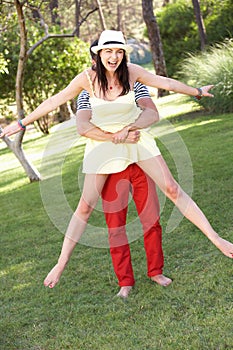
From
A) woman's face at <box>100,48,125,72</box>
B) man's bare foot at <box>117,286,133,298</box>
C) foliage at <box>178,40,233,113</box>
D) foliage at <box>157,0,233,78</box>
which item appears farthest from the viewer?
foliage at <box>157,0,233,78</box>

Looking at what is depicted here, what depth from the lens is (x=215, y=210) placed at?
21.4 feet

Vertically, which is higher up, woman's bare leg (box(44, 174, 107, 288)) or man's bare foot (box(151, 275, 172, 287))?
woman's bare leg (box(44, 174, 107, 288))

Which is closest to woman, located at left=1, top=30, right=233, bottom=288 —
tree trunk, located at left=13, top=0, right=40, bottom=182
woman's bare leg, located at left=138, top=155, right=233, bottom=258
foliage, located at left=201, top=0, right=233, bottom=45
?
woman's bare leg, located at left=138, top=155, right=233, bottom=258

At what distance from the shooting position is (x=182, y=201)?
4445mm

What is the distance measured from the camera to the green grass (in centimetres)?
398

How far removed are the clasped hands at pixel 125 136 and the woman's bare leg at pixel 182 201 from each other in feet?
0.59

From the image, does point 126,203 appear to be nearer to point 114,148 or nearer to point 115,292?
point 114,148

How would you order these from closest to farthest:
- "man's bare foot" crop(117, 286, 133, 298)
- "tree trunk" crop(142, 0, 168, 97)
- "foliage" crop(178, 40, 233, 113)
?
"man's bare foot" crop(117, 286, 133, 298)
"foliage" crop(178, 40, 233, 113)
"tree trunk" crop(142, 0, 168, 97)

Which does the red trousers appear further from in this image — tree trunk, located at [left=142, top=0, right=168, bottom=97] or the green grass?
tree trunk, located at [left=142, top=0, right=168, bottom=97]

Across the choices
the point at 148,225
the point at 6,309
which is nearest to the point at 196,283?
the point at 148,225

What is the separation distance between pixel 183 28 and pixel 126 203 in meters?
19.6

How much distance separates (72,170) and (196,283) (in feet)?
20.9

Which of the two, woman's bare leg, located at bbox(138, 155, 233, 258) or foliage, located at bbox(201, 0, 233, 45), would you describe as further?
foliage, located at bbox(201, 0, 233, 45)

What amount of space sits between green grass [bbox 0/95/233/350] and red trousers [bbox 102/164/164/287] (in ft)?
0.75
